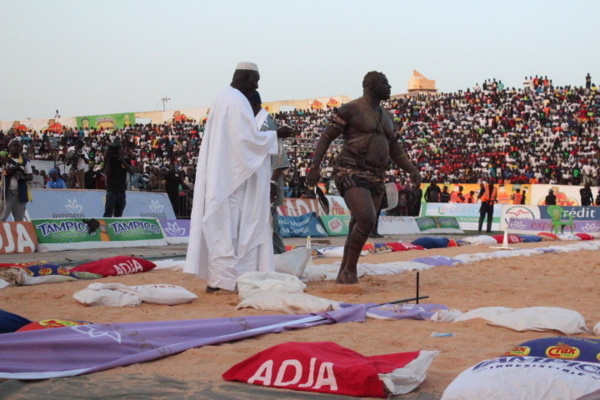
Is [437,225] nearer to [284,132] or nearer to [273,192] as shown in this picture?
[273,192]

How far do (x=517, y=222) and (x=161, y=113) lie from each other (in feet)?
139

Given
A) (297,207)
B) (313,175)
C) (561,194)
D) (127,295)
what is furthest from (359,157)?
(561,194)

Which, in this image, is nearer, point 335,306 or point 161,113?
point 335,306

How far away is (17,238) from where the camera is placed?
13.1 metres

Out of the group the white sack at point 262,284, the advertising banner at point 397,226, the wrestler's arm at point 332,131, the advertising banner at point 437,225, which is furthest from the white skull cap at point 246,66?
the advertising banner at point 437,225

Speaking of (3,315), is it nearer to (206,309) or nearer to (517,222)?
(206,309)

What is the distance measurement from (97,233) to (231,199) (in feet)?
25.6

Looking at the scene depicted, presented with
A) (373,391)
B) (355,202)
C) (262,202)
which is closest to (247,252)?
(262,202)

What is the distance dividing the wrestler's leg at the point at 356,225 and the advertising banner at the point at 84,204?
8.95 metres

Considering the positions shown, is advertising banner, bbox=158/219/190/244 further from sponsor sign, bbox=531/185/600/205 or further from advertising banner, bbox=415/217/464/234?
sponsor sign, bbox=531/185/600/205

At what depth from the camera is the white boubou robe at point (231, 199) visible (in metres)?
7.41

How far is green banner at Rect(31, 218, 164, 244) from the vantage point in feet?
44.9

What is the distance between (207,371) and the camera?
4.02 m

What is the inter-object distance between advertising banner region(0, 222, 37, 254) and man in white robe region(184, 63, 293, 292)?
20.8 feet
